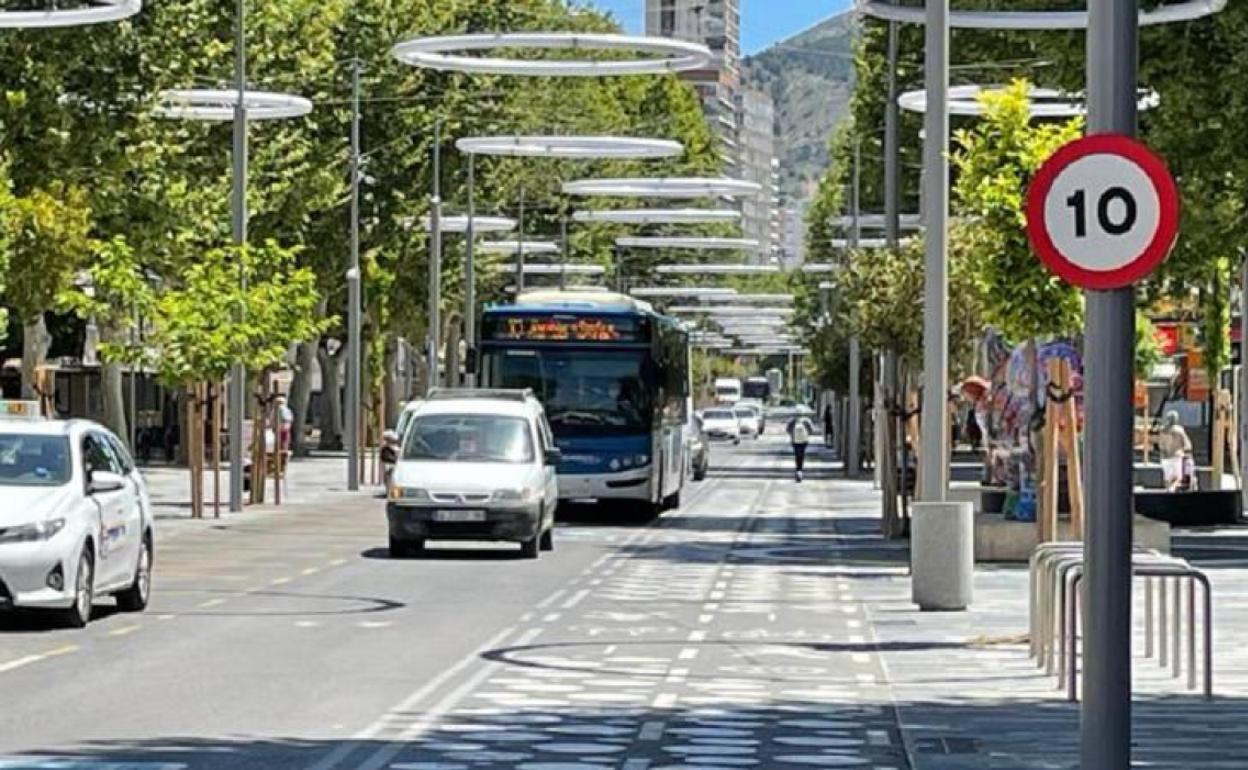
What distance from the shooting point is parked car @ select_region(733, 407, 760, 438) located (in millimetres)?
137137

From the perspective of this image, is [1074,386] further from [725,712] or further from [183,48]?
[183,48]

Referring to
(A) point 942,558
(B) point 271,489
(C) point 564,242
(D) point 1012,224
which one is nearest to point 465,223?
A: (C) point 564,242

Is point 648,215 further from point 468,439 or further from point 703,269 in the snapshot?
point 468,439

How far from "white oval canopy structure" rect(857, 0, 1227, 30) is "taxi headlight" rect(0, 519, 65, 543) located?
33.8ft

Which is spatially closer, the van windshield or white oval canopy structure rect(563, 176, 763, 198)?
the van windshield

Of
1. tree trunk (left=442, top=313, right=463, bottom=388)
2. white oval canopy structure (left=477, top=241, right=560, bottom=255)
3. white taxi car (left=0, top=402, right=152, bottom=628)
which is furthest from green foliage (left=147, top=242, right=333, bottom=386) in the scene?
tree trunk (left=442, top=313, right=463, bottom=388)

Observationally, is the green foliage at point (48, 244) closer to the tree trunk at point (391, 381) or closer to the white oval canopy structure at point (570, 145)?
the white oval canopy structure at point (570, 145)

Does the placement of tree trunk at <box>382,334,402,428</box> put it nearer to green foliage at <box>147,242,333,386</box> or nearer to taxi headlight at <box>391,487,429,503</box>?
green foliage at <box>147,242,333,386</box>

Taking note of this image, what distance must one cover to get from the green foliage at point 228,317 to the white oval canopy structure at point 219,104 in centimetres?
267

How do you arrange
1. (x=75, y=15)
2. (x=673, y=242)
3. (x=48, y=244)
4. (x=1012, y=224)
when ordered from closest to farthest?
(x=1012, y=224) < (x=75, y=15) < (x=48, y=244) < (x=673, y=242)

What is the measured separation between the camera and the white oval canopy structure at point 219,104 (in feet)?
172

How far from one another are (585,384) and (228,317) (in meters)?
5.82

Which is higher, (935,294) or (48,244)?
(48,244)

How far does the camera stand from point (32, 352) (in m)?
63.4
